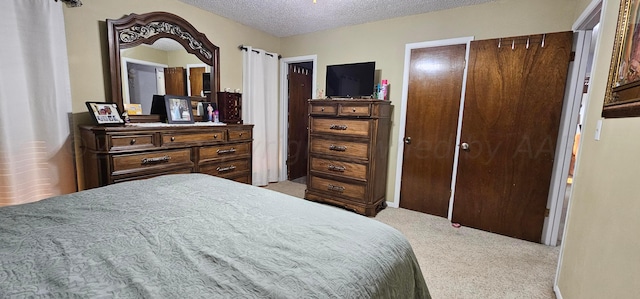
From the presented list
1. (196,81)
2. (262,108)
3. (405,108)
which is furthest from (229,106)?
(405,108)

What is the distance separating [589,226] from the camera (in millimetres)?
1414

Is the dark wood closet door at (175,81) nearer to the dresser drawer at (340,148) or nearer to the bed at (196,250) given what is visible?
the dresser drawer at (340,148)

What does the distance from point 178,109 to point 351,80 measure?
2092 millimetres

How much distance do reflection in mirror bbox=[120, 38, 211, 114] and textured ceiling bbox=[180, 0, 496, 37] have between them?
647mm

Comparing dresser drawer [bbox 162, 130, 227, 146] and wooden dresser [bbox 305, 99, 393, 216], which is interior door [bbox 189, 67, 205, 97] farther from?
wooden dresser [bbox 305, 99, 393, 216]

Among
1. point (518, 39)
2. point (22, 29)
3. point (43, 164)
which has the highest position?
point (518, 39)

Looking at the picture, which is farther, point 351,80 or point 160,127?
point 351,80

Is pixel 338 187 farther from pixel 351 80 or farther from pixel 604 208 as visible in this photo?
pixel 604 208

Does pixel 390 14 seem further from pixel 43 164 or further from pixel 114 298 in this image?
pixel 43 164

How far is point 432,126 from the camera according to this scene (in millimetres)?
3109

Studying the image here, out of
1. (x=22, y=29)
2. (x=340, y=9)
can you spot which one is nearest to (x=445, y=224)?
(x=340, y=9)

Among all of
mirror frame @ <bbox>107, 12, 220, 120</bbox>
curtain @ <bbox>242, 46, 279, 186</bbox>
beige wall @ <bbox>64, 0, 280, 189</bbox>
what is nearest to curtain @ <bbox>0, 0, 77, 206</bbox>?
beige wall @ <bbox>64, 0, 280, 189</bbox>

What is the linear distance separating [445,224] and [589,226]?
5.21 feet

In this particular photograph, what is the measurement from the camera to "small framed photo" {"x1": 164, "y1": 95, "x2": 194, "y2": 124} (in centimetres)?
281
